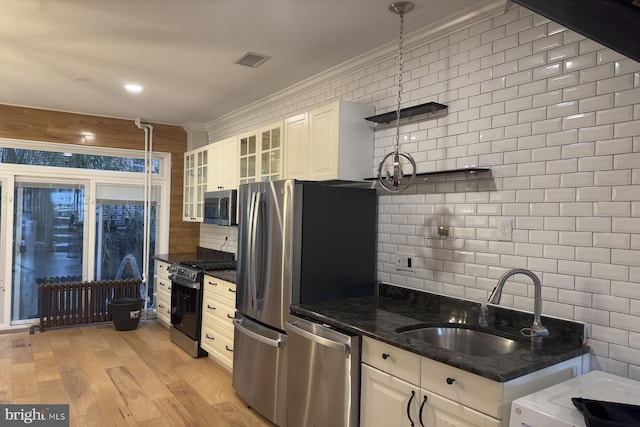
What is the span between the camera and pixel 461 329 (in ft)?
8.02

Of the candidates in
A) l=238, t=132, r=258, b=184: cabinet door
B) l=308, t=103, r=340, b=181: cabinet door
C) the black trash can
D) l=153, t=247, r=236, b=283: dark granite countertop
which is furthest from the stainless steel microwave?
l=308, t=103, r=340, b=181: cabinet door

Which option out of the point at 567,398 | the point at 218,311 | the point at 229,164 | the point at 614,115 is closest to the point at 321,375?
the point at 567,398

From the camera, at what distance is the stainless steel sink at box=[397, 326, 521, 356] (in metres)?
2.32

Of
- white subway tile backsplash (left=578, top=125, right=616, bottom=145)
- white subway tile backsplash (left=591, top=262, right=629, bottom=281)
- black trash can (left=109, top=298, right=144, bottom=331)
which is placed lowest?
black trash can (left=109, top=298, right=144, bottom=331)

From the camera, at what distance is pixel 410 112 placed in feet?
9.57

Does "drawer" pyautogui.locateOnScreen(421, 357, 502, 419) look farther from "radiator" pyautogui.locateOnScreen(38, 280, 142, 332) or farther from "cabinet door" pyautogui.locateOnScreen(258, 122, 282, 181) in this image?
"radiator" pyautogui.locateOnScreen(38, 280, 142, 332)

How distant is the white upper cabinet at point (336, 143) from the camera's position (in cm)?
317

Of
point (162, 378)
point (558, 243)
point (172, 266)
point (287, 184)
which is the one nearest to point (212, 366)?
point (162, 378)

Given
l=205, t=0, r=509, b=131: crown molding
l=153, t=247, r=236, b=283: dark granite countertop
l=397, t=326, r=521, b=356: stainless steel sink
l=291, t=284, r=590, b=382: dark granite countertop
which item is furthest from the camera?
l=153, t=247, r=236, b=283: dark granite countertop

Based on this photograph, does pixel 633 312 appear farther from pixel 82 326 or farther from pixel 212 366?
pixel 82 326

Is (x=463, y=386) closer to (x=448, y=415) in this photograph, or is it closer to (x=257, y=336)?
(x=448, y=415)

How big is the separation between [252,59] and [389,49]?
1078mm

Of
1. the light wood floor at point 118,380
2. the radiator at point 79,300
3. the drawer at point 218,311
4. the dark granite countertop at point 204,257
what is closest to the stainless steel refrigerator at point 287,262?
the light wood floor at point 118,380

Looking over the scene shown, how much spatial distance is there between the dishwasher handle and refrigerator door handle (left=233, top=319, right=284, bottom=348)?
5.9 inches
